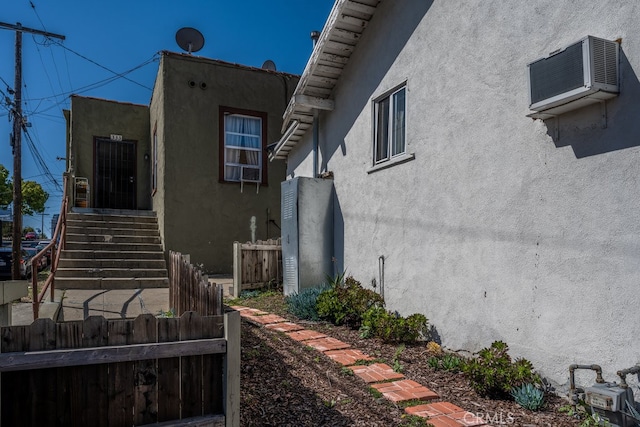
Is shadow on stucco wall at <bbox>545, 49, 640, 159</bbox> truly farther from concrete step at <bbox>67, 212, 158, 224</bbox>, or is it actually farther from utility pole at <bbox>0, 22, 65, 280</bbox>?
utility pole at <bbox>0, 22, 65, 280</bbox>

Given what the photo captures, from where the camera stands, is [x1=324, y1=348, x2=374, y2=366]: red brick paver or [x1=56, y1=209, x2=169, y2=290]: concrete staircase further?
[x1=56, y1=209, x2=169, y2=290]: concrete staircase

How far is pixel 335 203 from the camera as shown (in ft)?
25.6

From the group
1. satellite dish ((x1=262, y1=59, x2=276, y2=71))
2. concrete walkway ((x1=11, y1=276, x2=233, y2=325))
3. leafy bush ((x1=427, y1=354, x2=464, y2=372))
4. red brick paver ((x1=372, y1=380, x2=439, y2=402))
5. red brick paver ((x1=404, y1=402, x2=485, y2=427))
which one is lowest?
red brick paver ((x1=404, y1=402, x2=485, y2=427))

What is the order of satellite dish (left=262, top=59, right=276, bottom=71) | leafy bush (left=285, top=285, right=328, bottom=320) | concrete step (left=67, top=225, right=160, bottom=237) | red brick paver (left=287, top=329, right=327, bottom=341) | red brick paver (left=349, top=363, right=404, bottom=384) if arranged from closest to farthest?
red brick paver (left=349, top=363, right=404, bottom=384), red brick paver (left=287, top=329, right=327, bottom=341), leafy bush (left=285, top=285, right=328, bottom=320), concrete step (left=67, top=225, right=160, bottom=237), satellite dish (left=262, top=59, right=276, bottom=71)

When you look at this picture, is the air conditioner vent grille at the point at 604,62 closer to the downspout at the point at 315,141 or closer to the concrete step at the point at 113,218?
the downspout at the point at 315,141

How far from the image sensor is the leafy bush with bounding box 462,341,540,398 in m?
3.43

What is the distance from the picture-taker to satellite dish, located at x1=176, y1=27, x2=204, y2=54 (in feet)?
41.3

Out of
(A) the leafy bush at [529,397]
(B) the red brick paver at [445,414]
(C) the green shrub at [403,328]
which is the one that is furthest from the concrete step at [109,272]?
(A) the leafy bush at [529,397]

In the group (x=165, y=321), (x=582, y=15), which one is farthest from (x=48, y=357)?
(x=582, y=15)

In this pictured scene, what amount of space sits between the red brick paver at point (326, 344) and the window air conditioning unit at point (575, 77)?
3.34 meters

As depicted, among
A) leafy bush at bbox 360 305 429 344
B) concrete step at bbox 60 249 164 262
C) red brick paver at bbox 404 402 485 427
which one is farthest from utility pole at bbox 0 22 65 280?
red brick paver at bbox 404 402 485 427

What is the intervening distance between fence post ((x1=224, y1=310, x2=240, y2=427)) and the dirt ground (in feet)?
1.28

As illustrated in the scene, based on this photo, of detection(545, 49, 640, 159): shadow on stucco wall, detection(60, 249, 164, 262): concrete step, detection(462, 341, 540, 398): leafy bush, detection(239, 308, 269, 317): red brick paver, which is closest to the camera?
detection(545, 49, 640, 159): shadow on stucco wall

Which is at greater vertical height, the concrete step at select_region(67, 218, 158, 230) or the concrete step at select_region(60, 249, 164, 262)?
the concrete step at select_region(67, 218, 158, 230)
